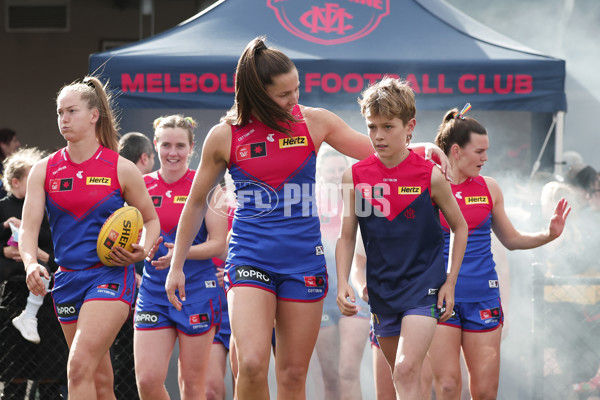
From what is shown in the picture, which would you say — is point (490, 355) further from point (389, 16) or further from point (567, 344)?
point (389, 16)

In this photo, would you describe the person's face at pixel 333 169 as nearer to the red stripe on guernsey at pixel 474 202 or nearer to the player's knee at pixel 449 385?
the red stripe on guernsey at pixel 474 202

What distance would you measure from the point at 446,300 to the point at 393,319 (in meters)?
0.30

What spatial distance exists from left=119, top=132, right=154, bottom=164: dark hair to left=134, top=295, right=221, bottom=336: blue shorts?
162cm

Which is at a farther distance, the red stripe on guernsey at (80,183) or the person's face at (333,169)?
the person's face at (333,169)

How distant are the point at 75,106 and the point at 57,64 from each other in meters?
9.10

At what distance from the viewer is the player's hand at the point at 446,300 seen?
421 cm

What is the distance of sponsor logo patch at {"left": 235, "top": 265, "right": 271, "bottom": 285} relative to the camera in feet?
12.9

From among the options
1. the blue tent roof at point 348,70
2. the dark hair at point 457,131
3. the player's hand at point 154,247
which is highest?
the blue tent roof at point 348,70

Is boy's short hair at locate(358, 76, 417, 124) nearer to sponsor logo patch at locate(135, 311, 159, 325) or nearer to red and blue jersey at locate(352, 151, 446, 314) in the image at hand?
red and blue jersey at locate(352, 151, 446, 314)

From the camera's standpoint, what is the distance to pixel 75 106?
480 centimetres

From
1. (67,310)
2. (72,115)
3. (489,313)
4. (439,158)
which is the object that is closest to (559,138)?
(489,313)

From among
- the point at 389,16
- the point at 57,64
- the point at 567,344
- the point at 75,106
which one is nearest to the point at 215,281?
the point at 75,106

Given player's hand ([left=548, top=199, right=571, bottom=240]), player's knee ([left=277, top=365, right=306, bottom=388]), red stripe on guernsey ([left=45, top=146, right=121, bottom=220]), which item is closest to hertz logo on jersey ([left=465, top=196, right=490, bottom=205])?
player's hand ([left=548, top=199, right=571, bottom=240])

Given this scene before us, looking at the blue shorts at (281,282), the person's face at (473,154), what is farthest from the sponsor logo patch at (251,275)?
the person's face at (473,154)
